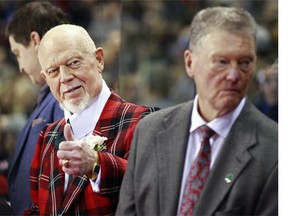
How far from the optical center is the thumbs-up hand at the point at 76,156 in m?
1.98

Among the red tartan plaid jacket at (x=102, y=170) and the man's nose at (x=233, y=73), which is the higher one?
the man's nose at (x=233, y=73)

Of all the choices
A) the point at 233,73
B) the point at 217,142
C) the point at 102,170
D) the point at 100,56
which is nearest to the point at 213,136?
the point at 217,142

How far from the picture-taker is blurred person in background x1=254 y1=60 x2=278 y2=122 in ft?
6.82

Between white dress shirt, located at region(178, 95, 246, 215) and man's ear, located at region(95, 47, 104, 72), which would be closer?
white dress shirt, located at region(178, 95, 246, 215)

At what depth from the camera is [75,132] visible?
214 centimetres

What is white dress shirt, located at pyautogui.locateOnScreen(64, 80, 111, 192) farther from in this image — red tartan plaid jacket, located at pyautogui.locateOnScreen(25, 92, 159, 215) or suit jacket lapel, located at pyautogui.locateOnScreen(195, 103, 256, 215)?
suit jacket lapel, located at pyautogui.locateOnScreen(195, 103, 256, 215)

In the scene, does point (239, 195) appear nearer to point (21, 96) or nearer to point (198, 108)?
point (198, 108)

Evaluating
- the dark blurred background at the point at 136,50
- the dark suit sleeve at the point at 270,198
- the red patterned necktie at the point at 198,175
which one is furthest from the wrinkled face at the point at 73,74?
the dark suit sleeve at the point at 270,198

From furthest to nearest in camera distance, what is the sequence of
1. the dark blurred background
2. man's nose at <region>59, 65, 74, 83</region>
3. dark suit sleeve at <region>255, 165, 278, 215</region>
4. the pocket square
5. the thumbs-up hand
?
1. the pocket square
2. the dark blurred background
3. man's nose at <region>59, 65, 74, 83</region>
4. the thumbs-up hand
5. dark suit sleeve at <region>255, 165, 278, 215</region>

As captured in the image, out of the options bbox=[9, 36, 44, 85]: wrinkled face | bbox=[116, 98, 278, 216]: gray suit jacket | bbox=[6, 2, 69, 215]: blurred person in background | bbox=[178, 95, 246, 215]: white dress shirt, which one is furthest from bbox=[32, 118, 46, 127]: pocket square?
bbox=[178, 95, 246, 215]: white dress shirt

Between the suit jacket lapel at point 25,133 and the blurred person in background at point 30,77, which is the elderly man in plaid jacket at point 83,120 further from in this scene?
the suit jacket lapel at point 25,133

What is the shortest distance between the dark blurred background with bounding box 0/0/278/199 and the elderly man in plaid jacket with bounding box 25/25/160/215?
10cm

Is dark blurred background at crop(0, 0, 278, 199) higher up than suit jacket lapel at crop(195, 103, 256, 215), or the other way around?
dark blurred background at crop(0, 0, 278, 199)

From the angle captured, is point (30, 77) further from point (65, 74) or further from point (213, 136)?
point (213, 136)
